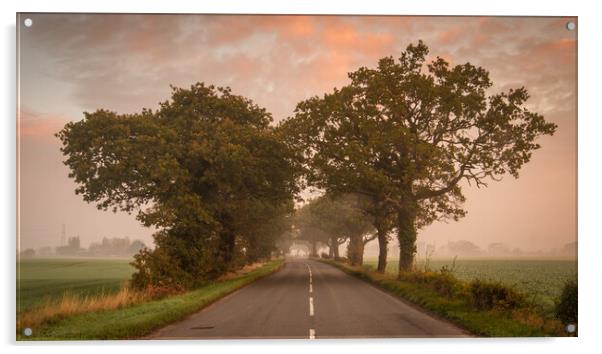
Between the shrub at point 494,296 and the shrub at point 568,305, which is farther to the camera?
the shrub at point 494,296

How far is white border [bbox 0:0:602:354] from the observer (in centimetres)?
1476

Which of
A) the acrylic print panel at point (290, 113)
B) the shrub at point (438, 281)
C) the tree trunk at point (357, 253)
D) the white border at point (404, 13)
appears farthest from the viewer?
the tree trunk at point (357, 253)

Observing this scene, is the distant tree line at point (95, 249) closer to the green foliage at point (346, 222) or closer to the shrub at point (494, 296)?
the shrub at point (494, 296)

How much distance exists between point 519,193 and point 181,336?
39.4 ft

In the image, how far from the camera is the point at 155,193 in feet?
88.9

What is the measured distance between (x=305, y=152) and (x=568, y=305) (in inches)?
727

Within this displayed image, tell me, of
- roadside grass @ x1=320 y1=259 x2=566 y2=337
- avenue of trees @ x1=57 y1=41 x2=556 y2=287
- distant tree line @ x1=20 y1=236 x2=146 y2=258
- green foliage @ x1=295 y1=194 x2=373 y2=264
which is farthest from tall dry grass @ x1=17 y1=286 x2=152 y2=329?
green foliage @ x1=295 y1=194 x2=373 y2=264

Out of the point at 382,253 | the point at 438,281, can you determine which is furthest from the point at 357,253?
the point at 438,281

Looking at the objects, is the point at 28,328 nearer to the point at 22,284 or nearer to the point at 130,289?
the point at 22,284

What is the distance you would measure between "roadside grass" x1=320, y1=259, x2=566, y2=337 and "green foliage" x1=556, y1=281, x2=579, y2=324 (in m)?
0.38

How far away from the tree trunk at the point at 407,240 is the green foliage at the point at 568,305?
47.0ft

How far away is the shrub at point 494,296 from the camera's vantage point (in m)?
16.0

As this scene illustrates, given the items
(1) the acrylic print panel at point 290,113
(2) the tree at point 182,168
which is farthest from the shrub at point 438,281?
(2) the tree at point 182,168
